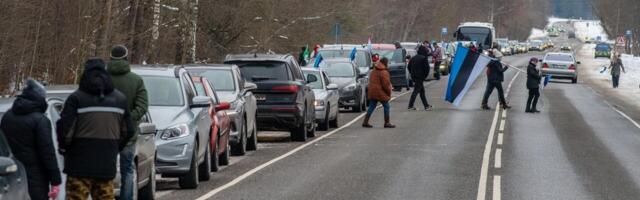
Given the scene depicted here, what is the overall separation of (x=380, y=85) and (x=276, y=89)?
5.11m

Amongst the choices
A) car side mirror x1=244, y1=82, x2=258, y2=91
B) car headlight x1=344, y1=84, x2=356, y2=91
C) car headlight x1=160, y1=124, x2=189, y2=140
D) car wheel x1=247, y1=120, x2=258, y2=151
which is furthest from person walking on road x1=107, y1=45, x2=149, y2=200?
car headlight x1=344, y1=84, x2=356, y2=91

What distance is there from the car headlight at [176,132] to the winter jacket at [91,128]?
16.4 feet

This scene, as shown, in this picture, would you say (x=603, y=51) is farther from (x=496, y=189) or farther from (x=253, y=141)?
(x=496, y=189)

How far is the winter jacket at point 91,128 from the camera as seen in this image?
31.2ft

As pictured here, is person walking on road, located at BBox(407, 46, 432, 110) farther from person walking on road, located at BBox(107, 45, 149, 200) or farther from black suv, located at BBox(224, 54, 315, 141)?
person walking on road, located at BBox(107, 45, 149, 200)

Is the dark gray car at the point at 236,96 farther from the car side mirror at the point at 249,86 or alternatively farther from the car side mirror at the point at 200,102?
the car side mirror at the point at 200,102

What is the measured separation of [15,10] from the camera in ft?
83.5

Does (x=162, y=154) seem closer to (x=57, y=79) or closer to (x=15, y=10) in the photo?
(x=15, y=10)

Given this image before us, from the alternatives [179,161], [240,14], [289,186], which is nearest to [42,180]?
[179,161]

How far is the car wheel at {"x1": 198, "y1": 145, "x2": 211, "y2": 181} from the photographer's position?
15750mm

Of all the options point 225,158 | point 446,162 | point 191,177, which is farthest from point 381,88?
point 191,177

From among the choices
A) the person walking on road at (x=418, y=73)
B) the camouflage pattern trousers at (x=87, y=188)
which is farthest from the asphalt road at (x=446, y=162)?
the camouflage pattern trousers at (x=87, y=188)

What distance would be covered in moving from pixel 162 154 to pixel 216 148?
2.18 meters

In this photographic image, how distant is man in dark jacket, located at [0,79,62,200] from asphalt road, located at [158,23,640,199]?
5187mm
